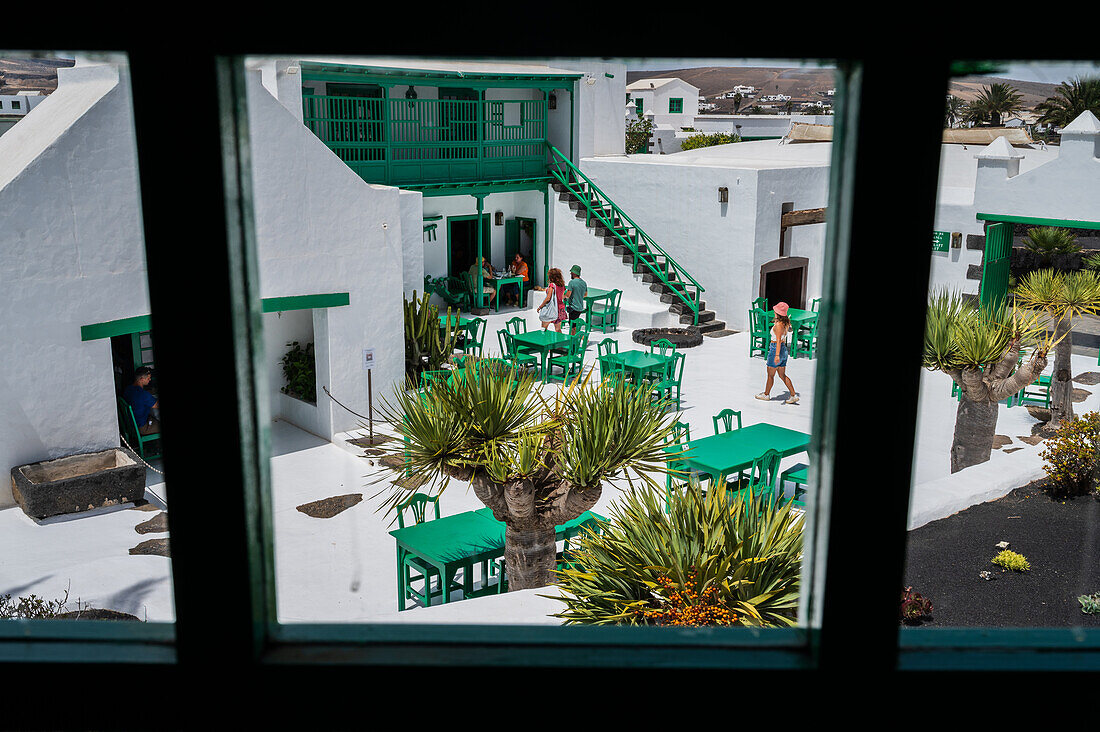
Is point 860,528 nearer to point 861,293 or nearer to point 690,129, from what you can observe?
point 861,293

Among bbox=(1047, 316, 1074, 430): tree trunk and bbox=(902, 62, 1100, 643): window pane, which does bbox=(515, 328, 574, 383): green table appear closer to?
bbox=(902, 62, 1100, 643): window pane

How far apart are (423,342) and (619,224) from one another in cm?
820

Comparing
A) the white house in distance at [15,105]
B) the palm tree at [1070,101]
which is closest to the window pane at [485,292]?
the white house in distance at [15,105]

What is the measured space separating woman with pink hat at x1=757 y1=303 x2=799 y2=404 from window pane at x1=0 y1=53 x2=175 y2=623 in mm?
7719

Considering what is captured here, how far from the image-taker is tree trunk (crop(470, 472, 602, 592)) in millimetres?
6398

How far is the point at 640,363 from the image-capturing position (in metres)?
12.2

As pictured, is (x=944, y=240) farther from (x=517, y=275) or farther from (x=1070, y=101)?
(x=1070, y=101)

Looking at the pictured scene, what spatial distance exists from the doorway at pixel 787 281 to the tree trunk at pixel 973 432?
822 cm

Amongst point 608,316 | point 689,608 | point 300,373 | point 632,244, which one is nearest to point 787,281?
point 632,244

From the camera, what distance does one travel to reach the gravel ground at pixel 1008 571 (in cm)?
673

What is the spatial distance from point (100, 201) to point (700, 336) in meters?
10.5

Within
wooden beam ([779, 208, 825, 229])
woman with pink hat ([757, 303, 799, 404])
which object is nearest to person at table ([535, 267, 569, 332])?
woman with pink hat ([757, 303, 799, 404])

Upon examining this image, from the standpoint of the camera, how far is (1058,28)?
1.16m

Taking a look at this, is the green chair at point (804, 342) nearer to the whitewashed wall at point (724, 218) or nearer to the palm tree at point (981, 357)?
the whitewashed wall at point (724, 218)
